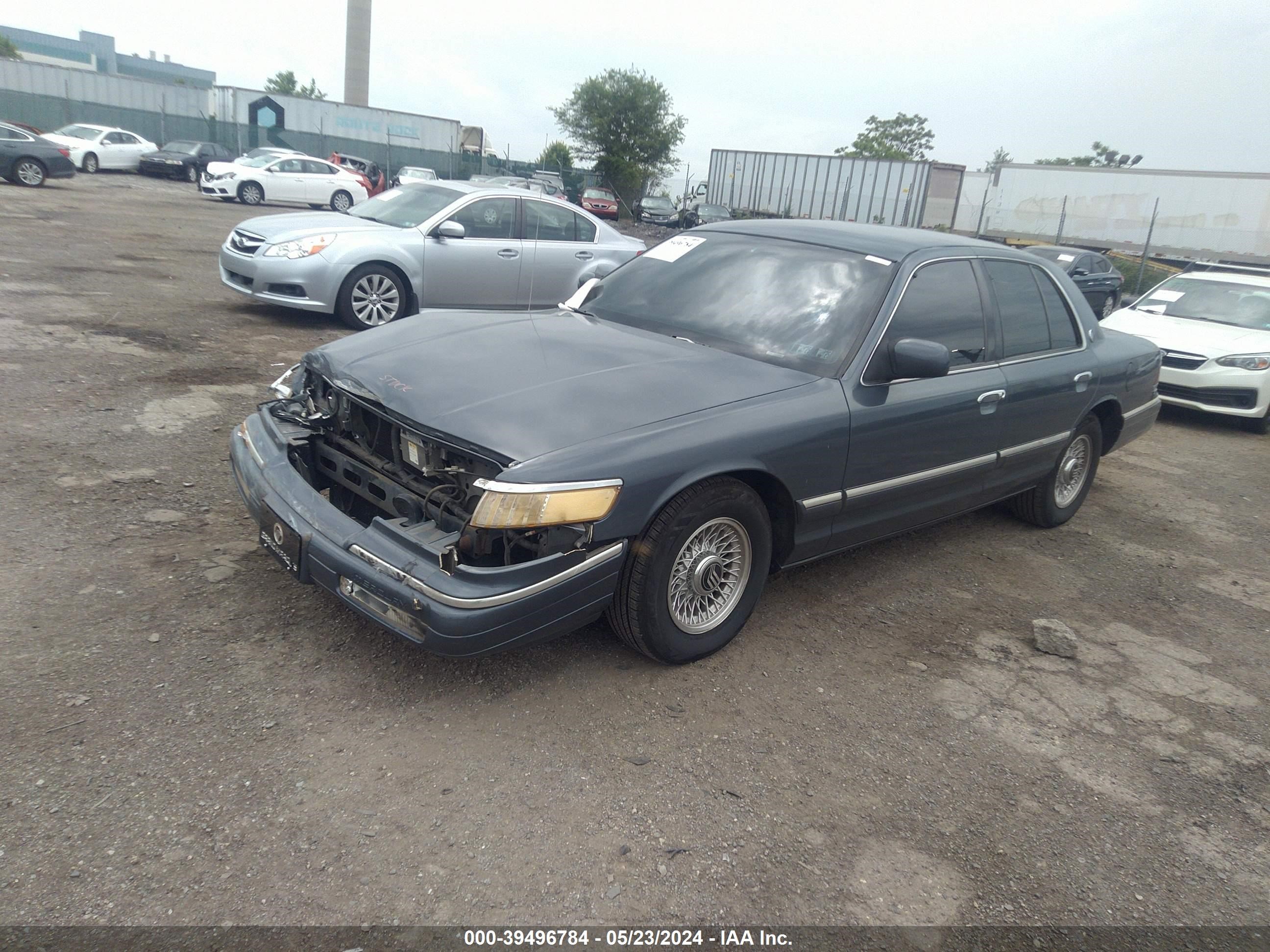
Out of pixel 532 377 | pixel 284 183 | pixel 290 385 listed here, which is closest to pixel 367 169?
pixel 284 183

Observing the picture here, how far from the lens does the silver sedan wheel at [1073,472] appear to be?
5504mm

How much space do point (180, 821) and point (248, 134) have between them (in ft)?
143

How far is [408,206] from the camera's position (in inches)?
372

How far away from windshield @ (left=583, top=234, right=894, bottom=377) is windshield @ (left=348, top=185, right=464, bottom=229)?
16.6 ft

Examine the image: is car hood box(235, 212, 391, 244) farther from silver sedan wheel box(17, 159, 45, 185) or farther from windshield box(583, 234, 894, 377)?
silver sedan wheel box(17, 159, 45, 185)

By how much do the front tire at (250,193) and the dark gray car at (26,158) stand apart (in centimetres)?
414

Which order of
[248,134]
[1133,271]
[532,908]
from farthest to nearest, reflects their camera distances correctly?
[248,134] → [1133,271] → [532,908]

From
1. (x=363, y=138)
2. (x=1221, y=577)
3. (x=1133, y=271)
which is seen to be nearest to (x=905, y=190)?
(x=1133, y=271)

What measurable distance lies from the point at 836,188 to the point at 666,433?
38149 millimetres

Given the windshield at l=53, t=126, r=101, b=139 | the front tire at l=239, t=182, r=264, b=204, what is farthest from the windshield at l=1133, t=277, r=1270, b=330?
the windshield at l=53, t=126, r=101, b=139

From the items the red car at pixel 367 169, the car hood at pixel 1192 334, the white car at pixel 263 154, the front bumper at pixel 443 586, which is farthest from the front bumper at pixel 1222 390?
the red car at pixel 367 169

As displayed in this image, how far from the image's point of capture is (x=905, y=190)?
35281mm

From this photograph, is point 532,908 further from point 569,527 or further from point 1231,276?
point 1231,276

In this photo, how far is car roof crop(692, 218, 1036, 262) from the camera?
4.33 meters
